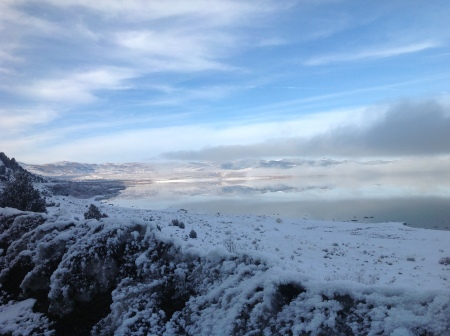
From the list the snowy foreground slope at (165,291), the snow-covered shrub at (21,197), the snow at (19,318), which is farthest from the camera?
the snow-covered shrub at (21,197)

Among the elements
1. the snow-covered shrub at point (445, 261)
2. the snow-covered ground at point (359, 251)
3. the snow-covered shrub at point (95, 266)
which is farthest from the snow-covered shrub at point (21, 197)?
the snow-covered shrub at point (445, 261)

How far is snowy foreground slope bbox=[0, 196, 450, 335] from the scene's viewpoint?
3.47 meters

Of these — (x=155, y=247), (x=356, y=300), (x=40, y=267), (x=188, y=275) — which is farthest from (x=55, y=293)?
(x=356, y=300)

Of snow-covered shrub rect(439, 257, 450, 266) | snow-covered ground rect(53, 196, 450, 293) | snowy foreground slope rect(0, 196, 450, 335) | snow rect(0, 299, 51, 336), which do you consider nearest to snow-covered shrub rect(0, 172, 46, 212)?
snow-covered ground rect(53, 196, 450, 293)

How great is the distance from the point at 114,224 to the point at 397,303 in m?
4.95

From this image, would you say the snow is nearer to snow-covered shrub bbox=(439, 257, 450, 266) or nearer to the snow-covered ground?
the snow-covered ground

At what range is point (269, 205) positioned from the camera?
51375 millimetres

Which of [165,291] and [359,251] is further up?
[165,291]

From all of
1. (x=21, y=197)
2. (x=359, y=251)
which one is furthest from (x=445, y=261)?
(x=21, y=197)

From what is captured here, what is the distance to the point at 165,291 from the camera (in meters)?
4.98

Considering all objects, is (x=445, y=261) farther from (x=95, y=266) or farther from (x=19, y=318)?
(x=19, y=318)

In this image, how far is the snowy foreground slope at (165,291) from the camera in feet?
11.4

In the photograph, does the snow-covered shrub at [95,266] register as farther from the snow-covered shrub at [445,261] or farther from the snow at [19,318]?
the snow-covered shrub at [445,261]

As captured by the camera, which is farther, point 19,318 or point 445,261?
point 445,261
